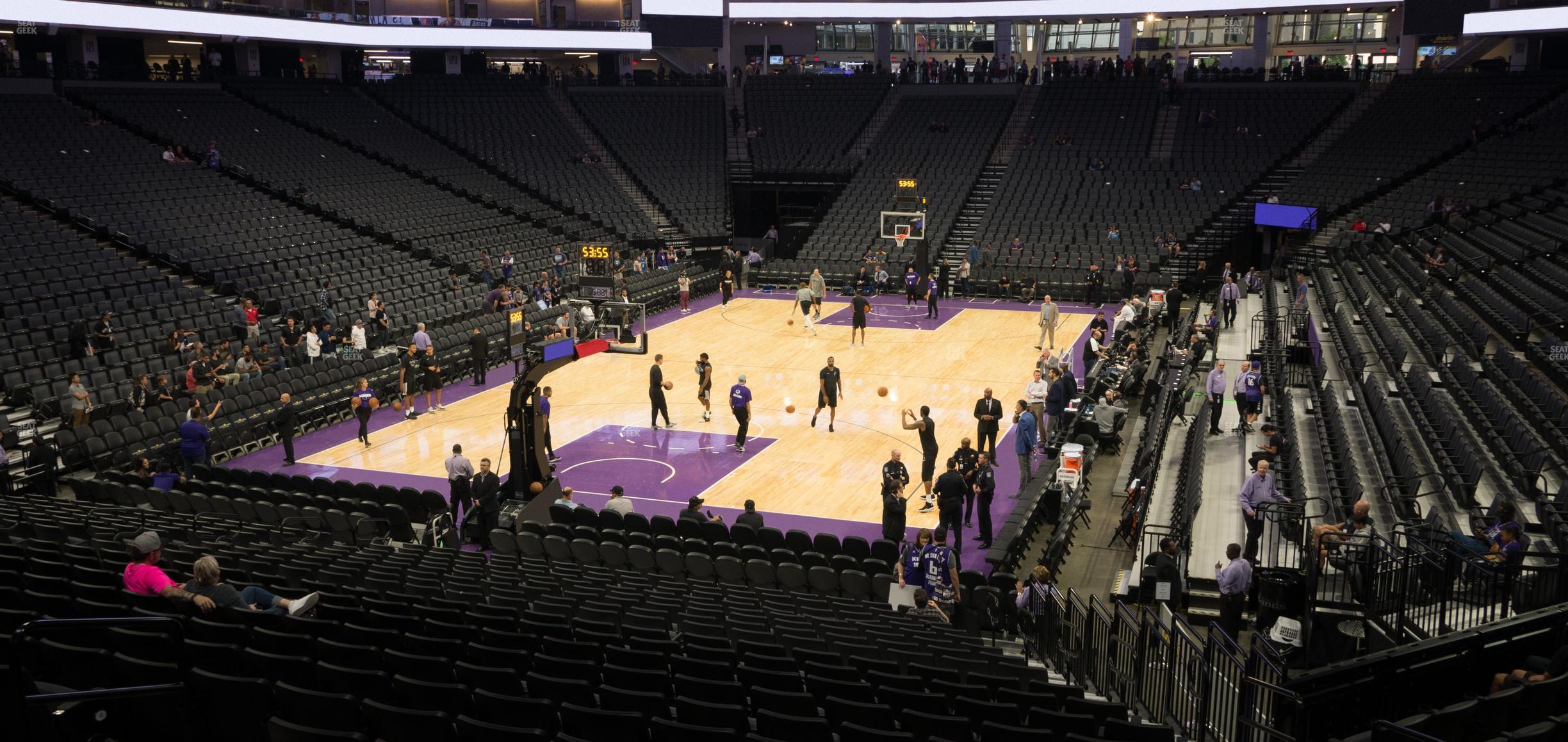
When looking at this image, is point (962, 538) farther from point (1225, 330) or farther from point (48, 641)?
point (1225, 330)

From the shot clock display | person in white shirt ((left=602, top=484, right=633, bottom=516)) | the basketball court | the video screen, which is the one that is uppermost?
the video screen

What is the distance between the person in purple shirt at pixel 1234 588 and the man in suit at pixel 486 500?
29.5 ft

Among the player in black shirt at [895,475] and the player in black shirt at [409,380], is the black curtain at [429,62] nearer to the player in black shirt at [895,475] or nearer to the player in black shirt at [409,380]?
the player in black shirt at [409,380]

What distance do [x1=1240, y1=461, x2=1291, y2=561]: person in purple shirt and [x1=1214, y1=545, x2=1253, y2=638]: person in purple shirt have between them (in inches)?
34.0

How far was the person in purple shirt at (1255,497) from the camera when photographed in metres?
12.9

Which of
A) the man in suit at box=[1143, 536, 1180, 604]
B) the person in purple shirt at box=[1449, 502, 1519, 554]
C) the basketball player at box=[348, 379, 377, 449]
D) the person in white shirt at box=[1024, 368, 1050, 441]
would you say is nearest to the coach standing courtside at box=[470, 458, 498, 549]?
the basketball player at box=[348, 379, 377, 449]

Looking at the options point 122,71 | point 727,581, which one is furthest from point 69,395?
point 122,71

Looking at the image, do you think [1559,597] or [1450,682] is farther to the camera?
[1559,597]

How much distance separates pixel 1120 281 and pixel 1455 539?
83.0 feet

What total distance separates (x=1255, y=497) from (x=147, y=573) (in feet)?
36.2

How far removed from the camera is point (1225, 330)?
90.1 feet

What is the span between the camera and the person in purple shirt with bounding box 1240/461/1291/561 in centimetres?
1288

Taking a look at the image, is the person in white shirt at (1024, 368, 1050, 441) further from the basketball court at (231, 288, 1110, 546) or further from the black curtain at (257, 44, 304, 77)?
the black curtain at (257, 44, 304, 77)

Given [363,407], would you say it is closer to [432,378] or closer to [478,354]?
[432,378]
